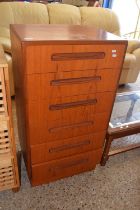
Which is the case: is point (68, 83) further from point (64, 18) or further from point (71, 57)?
point (64, 18)

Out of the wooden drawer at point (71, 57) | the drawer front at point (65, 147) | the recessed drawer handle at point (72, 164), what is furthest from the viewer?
the recessed drawer handle at point (72, 164)

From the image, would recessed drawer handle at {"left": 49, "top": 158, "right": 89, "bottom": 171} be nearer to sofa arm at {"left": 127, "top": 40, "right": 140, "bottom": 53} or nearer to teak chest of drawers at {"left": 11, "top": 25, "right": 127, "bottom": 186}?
teak chest of drawers at {"left": 11, "top": 25, "right": 127, "bottom": 186}

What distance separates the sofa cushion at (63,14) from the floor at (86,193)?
191cm

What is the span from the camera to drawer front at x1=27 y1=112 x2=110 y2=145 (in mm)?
963

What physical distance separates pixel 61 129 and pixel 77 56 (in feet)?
1.33

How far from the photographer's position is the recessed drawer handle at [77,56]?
790 mm

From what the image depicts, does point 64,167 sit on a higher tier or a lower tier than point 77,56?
lower

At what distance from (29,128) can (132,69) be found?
6.29 ft

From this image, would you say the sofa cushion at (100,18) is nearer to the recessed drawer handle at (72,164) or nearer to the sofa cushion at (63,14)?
the sofa cushion at (63,14)

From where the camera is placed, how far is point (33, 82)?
2.67 ft

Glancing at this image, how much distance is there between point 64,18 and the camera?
251cm

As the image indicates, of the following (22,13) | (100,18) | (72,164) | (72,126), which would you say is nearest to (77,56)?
(72,126)

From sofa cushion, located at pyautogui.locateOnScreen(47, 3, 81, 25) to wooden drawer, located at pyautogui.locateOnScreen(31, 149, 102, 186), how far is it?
1.88 metres

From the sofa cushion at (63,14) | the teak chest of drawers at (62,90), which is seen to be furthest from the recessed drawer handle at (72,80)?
the sofa cushion at (63,14)
